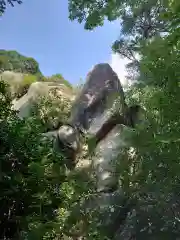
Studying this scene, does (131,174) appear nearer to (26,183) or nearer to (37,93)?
(26,183)

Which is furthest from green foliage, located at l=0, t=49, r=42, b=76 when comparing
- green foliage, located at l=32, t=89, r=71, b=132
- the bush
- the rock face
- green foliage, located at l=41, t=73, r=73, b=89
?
green foliage, located at l=32, t=89, r=71, b=132

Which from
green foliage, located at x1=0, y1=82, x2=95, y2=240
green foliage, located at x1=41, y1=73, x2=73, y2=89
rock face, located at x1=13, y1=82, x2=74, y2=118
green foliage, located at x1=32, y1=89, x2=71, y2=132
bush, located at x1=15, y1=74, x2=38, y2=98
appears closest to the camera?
green foliage, located at x1=0, y1=82, x2=95, y2=240


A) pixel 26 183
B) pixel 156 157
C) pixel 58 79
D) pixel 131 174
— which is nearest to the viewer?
pixel 26 183

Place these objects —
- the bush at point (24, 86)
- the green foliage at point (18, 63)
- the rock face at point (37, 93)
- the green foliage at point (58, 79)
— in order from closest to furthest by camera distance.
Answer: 1. the rock face at point (37, 93)
2. the bush at point (24, 86)
3. the green foliage at point (58, 79)
4. the green foliage at point (18, 63)

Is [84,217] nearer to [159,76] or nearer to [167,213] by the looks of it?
[167,213]

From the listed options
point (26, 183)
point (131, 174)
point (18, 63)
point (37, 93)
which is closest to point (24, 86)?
point (37, 93)

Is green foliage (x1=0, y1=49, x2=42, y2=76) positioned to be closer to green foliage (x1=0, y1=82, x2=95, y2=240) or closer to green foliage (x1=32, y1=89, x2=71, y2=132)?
green foliage (x1=32, y1=89, x2=71, y2=132)

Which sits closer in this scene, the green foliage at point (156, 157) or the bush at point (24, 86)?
the green foliage at point (156, 157)

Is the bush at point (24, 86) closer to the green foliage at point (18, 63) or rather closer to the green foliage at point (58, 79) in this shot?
the green foliage at point (58, 79)

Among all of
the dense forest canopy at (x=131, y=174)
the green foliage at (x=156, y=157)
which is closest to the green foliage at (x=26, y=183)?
the dense forest canopy at (x=131, y=174)

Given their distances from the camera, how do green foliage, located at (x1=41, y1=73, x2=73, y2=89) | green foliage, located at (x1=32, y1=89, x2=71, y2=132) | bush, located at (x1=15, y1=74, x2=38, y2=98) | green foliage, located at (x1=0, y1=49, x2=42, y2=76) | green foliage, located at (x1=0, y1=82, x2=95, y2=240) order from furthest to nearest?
green foliage, located at (x1=0, y1=49, x2=42, y2=76) < green foliage, located at (x1=41, y1=73, x2=73, y2=89) < bush, located at (x1=15, y1=74, x2=38, y2=98) < green foliage, located at (x1=32, y1=89, x2=71, y2=132) < green foliage, located at (x1=0, y1=82, x2=95, y2=240)

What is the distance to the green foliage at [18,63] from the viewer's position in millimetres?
19766

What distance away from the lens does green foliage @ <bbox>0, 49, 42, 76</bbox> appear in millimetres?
19766

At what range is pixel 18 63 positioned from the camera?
20922mm
